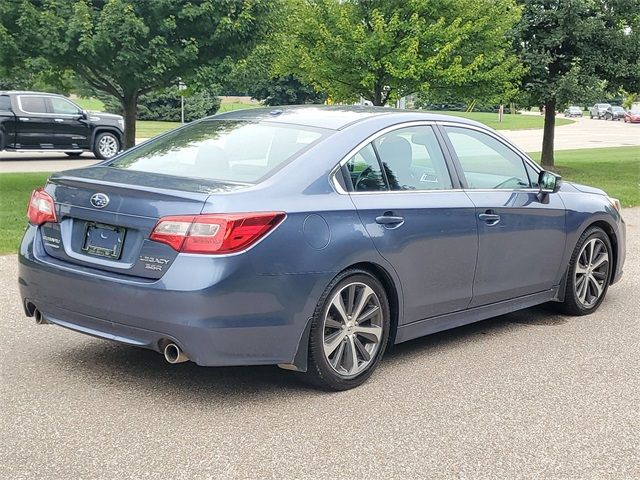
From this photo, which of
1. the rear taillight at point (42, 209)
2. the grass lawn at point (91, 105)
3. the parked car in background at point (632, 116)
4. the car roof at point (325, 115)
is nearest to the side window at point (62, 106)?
the car roof at point (325, 115)

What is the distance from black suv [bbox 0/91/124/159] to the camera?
21.0 meters

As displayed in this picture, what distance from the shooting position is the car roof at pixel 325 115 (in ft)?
17.6

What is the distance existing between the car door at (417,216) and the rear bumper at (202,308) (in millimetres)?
641

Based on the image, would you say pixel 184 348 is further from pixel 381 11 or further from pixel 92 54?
pixel 381 11

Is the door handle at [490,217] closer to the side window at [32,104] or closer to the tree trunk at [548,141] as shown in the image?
the tree trunk at [548,141]

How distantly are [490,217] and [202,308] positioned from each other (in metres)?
2.34

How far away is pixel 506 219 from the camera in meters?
5.91

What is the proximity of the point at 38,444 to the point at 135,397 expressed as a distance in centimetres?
74

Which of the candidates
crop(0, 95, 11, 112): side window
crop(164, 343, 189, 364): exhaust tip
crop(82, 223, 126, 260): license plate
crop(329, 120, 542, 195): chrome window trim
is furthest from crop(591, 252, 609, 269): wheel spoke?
crop(0, 95, 11, 112): side window

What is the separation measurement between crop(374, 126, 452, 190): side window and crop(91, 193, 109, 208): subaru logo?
65.1 inches

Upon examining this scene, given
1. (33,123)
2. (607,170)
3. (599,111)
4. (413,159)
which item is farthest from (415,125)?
(599,111)

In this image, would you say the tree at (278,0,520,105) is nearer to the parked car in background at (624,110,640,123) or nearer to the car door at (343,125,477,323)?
the car door at (343,125,477,323)

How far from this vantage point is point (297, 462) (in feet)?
12.8

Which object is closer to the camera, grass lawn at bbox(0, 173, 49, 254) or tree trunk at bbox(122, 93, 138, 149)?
grass lawn at bbox(0, 173, 49, 254)
